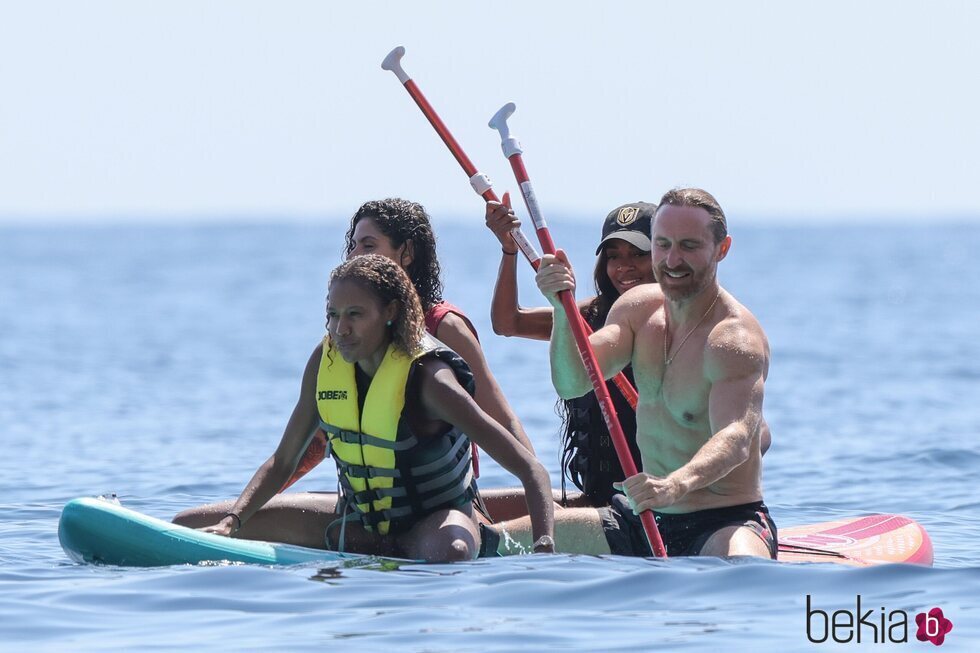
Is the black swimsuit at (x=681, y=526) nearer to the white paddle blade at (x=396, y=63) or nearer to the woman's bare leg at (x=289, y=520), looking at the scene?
the woman's bare leg at (x=289, y=520)

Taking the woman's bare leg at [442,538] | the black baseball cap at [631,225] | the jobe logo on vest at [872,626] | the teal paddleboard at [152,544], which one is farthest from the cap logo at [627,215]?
the jobe logo on vest at [872,626]

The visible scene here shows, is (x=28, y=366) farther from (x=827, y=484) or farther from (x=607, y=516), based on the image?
(x=607, y=516)

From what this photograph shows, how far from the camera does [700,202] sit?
5773 mm

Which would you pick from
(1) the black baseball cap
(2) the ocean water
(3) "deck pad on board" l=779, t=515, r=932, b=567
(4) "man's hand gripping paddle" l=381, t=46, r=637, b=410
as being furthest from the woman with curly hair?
(3) "deck pad on board" l=779, t=515, r=932, b=567

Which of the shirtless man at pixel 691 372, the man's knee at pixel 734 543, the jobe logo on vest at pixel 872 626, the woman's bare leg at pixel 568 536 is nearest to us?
the jobe logo on vest at pixel 872 626

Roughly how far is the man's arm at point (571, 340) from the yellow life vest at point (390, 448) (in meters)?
0.40

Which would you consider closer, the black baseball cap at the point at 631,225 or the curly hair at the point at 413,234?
the curly hair at the point at 413,234

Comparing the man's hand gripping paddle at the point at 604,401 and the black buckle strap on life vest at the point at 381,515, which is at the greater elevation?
the man's hand gripping paddle at the point at 604,401

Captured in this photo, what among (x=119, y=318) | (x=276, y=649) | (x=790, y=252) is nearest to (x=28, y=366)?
(x=119, y=318)

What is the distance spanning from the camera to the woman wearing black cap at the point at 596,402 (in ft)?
22.2

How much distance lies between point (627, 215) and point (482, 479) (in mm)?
4331

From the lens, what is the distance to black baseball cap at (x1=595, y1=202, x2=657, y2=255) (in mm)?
6781

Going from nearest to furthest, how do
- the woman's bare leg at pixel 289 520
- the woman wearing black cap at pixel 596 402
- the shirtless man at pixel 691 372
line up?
the shirtless man at pixel 691 372
the woman's bare leg at pixel 289 520
the woman wearing black cap at pixel 596 402

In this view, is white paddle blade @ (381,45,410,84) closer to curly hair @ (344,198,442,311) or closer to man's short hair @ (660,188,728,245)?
curly hair @ (344,198,442,311)
